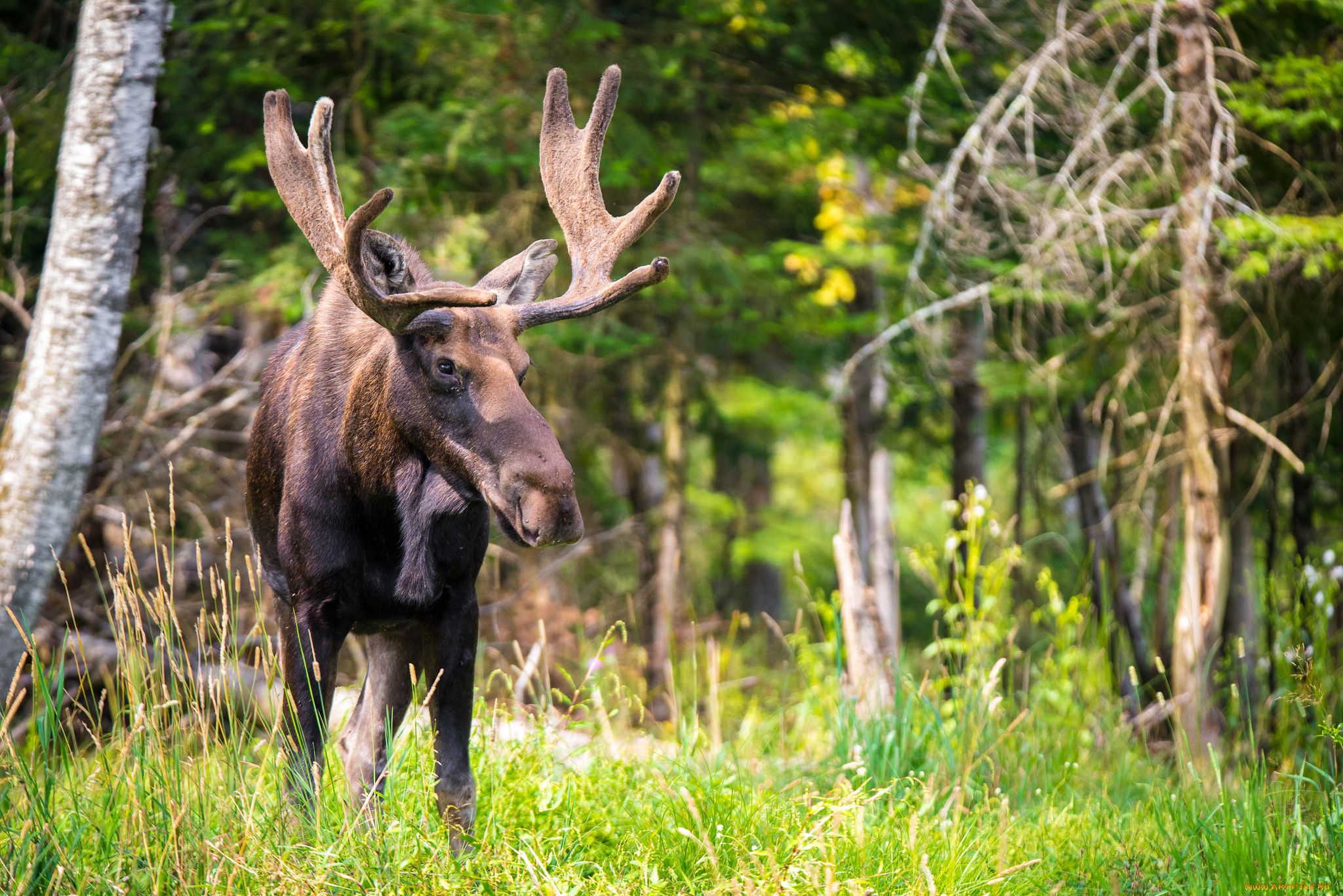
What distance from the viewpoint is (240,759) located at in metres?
3.35

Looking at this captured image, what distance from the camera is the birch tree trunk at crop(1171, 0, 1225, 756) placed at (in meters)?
5.84

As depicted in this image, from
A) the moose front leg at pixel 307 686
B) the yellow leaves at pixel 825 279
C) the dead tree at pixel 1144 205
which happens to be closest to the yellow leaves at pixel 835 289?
the yellow leaves at pixel 825 279

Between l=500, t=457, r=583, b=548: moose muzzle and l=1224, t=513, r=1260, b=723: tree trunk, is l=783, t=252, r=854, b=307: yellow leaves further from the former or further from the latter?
l=500, t=457, r=583, b=548: moose muzzle

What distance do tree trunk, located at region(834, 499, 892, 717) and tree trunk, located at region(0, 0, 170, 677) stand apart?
3.61 meters

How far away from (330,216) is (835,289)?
8.44 meters

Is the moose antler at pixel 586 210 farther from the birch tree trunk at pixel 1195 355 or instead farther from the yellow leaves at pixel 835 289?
the yellow leaves at pixel 835 289

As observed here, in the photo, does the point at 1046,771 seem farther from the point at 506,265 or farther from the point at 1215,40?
the point at 1215,40

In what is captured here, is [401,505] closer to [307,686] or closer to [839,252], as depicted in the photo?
[307,686]

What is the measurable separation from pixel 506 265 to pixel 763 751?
2472 millimetres

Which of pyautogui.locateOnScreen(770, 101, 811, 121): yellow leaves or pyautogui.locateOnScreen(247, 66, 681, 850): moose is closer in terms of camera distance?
pyautogui.locateOnScreen(247, 66, 681, 850): moose

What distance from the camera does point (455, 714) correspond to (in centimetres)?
332

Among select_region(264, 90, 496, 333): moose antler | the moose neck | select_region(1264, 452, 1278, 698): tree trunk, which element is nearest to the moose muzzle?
the moose neck

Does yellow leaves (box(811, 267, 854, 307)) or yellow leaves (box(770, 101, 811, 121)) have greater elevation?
yellow leaves (box(770, 101, 811, 121))

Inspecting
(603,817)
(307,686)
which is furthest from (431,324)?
(603,817)
